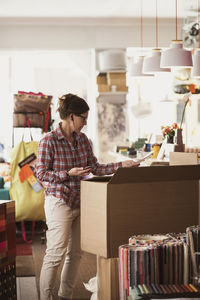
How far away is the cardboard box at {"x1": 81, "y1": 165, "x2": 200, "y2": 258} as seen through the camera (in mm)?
2701

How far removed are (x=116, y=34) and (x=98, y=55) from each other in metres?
0.45

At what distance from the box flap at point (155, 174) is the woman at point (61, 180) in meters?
0.46

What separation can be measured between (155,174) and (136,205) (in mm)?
208

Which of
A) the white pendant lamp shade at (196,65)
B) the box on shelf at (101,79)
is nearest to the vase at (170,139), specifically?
the white pendant lamp shade at (196,65)

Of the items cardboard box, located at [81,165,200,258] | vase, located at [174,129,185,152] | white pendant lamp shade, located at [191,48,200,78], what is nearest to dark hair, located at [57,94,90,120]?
cardboard box, located at [81,165,200,258]

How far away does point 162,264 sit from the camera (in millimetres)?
2180

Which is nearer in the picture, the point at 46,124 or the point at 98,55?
the point at 46,124

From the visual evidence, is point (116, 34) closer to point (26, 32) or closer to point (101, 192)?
point (26, 32)

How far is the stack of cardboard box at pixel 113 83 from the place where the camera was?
785 centimetres

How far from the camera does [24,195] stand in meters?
5.44

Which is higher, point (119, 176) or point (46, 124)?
point (46, 124)

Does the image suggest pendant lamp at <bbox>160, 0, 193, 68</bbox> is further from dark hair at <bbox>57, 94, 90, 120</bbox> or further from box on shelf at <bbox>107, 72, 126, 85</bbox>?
box on shelf at <bbox>107, 72, 126, 85</bbox>
